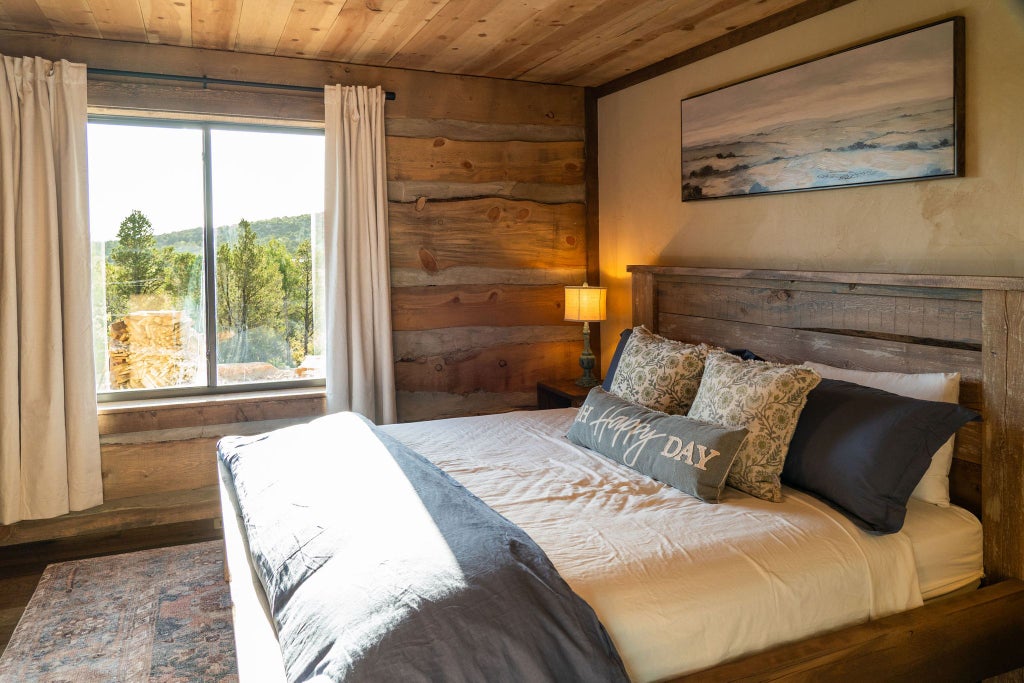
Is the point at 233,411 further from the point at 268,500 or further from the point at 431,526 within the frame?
the point at 431,526

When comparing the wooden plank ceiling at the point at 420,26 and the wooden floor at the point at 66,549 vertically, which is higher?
the wooden plank ceiling at the point at 420,26

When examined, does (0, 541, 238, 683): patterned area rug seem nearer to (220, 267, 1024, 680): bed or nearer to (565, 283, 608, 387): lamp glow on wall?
(220, 267, 1024, 680): bed

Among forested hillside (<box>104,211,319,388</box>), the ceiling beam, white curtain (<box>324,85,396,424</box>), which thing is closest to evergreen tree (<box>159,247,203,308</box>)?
forested hillside (<box>104,211,319,388</box>)

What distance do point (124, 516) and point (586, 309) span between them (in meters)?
2.55

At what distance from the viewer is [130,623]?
9.32 ft

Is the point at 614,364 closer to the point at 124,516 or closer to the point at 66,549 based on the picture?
the point at 124,516

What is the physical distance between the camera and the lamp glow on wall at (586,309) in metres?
4.19

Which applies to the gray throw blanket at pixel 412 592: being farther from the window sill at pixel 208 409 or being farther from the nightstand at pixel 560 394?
the nightstand at pixel 560 394

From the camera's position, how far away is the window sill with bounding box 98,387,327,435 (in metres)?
3.65

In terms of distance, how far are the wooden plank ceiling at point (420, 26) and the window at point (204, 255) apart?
50 centimetres

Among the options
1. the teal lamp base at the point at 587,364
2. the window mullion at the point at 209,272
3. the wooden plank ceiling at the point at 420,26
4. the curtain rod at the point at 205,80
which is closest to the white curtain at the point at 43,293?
the curtain rod at the point at 205,80

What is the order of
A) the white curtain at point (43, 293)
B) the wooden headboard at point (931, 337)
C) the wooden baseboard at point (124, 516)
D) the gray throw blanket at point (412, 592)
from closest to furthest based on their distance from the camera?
the gray throw blanket at point (412, 592), the wooden headboard at point (931, 337), the white curtain at point (43, 293), the wooden baseboard at point (124, 516)

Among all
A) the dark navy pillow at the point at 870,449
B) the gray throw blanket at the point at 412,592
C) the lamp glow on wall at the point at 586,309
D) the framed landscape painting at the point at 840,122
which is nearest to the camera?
the gray throw blanket at the point at 412,592

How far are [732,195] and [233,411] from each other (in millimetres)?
2615
